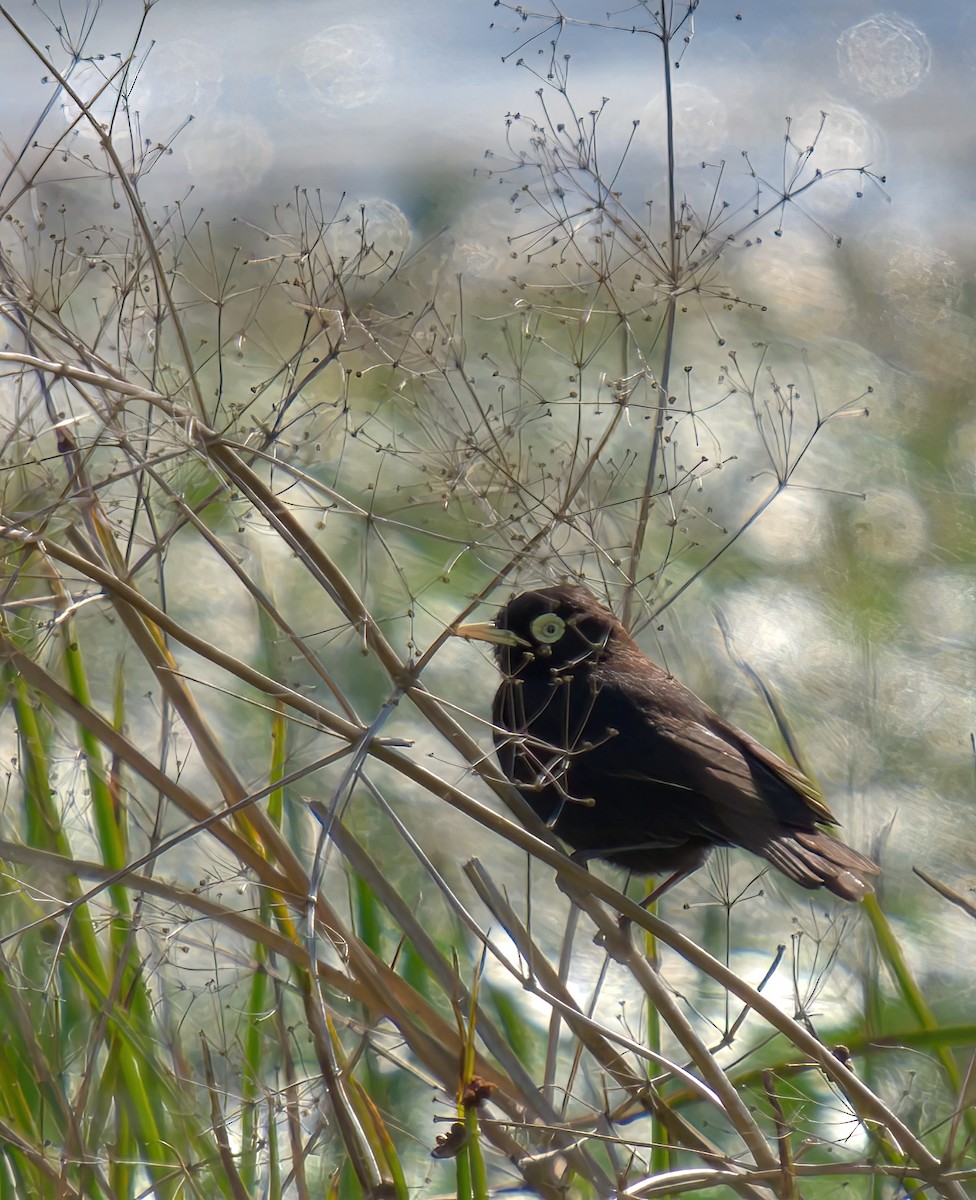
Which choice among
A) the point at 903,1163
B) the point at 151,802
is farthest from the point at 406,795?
the point at 903,1163

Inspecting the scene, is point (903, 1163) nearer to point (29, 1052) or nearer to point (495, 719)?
point (495, 719)

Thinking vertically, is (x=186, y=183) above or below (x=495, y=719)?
above

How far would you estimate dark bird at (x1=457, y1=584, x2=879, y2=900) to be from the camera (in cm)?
159

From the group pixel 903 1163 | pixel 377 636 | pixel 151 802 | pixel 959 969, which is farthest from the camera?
pixel 959 969

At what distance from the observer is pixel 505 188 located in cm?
320

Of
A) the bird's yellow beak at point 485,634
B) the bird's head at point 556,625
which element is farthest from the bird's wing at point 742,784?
the bird's yellow beak at point 485,634

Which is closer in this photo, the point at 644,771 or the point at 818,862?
the point at 818,862

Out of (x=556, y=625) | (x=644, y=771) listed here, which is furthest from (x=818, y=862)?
(x=556, y=625)

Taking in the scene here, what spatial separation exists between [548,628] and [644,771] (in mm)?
235

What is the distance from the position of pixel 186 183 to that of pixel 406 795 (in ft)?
5.29

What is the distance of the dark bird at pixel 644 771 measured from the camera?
1.59m

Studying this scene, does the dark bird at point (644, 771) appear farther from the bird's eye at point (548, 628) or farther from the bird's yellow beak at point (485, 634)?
the bird's yellow beak at point (485, 634)

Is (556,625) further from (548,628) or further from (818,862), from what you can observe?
(818,862)

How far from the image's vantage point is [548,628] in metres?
1.74
